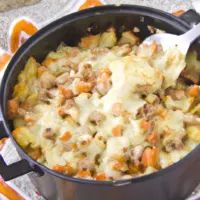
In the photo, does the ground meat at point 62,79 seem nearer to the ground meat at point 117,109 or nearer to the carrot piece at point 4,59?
the ground meat at point 117,109

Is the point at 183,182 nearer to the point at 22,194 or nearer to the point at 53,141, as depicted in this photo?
the point at 53,141

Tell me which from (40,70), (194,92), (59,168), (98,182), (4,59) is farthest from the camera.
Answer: (4,59)

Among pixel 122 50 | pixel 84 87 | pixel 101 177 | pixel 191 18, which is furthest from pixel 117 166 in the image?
pixel 191 18

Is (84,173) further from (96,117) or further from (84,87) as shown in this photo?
(84,87)

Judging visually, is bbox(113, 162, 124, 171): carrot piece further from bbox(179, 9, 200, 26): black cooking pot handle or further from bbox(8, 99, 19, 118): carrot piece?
bbox(179, 9, 200, 26): black cooking pot handle

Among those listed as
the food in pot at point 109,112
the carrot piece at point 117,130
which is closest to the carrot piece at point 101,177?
the food in pot at point 109,112

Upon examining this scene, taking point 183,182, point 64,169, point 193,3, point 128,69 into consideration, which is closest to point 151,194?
point 183,182
